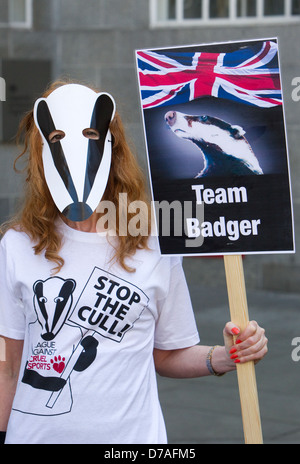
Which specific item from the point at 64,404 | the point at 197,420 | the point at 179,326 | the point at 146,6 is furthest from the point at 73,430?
the point at 146,6

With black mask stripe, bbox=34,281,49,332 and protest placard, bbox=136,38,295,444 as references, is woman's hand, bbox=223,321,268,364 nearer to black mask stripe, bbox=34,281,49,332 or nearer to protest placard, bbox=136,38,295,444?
protest placard, bbox=136,38,295,444

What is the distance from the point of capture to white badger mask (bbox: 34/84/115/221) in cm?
274

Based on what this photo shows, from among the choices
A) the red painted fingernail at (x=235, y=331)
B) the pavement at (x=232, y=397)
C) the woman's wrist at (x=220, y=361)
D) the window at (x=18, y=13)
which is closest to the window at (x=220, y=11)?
the window at (x=18, y=13)

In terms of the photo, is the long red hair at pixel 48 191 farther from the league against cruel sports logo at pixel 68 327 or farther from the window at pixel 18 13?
the window at pixel 18 13

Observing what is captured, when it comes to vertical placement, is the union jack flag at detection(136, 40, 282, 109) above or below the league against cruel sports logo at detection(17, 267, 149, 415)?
above

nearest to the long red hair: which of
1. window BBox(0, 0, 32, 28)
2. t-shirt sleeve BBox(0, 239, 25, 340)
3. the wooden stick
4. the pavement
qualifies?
t-shirt sleeve BBox(0, 239, 25, 340)

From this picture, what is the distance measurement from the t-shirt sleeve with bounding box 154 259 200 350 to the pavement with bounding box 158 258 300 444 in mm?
3077

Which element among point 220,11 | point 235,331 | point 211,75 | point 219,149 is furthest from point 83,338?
point 220,11

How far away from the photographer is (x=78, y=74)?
480 inches

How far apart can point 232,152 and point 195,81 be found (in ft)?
0.83

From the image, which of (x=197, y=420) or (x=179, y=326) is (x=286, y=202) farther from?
(x=197, y=420)

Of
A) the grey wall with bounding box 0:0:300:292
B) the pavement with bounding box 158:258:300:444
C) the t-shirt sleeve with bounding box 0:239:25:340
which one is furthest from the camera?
the grey wall with bounding box 0:0:300:292

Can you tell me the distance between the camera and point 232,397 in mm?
6797

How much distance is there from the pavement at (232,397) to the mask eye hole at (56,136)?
11.2 ft
